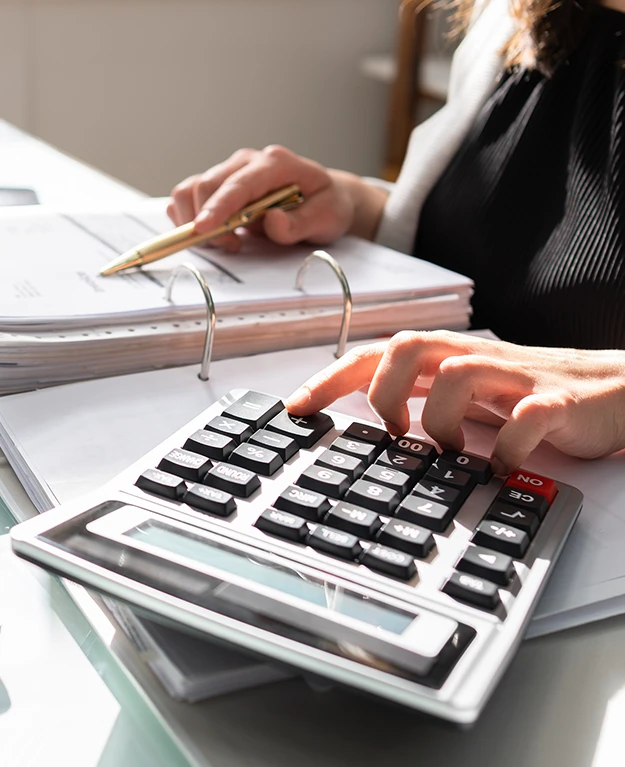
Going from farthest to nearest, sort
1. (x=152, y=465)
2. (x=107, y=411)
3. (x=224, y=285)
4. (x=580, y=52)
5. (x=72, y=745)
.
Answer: (x=580, y=52)
(x=224, y=285)
(x=107, y=411)
(x=152, y=465)
(x=72, y=745)

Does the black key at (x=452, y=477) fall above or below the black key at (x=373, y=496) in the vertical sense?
below

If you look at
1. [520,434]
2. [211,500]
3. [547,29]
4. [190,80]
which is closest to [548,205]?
[547,29]

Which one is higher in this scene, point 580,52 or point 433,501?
point 580,52

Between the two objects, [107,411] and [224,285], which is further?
[224,285]

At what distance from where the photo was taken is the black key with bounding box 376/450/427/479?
416 mm

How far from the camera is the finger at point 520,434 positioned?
434 millimetres

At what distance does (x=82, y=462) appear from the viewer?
0.46 meters

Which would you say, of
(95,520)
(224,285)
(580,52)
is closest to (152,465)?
(95,520)

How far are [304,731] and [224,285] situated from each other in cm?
40

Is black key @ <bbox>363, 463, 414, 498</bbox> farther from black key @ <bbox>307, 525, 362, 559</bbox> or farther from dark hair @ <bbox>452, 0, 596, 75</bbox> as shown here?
dark hair @ <bbox>452, 0, 596, 75</bbox>

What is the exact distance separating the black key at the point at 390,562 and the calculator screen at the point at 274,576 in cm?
2

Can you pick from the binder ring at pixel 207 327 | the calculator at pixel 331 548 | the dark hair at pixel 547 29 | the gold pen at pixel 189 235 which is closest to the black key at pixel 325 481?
the calculator at pixel 331 548

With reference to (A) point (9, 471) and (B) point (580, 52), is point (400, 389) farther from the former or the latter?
(B) point (580, 52)

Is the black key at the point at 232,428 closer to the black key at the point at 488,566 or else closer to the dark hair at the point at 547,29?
the black key at the point at 488,566
